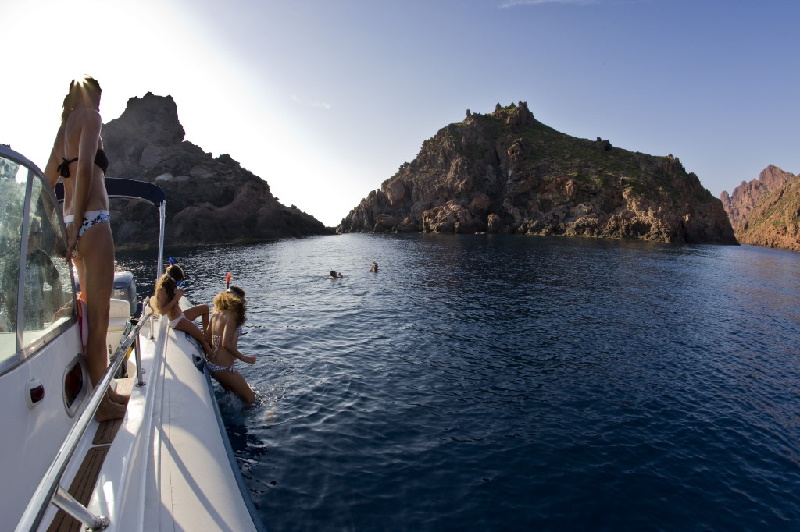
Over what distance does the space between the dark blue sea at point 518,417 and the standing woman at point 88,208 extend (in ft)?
13.0

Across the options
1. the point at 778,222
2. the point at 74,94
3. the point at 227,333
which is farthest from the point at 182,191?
the point at 778,222

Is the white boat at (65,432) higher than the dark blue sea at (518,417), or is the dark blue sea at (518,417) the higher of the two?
the white boat at (65,432)

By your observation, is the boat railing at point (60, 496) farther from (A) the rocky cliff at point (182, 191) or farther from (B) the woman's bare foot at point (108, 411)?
(A) the rocky cliff at point (182, 191)

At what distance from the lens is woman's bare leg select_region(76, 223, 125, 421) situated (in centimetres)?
462

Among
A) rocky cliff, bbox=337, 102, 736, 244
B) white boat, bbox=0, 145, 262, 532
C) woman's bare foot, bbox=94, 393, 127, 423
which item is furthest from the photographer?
rocky cliff, bbox=337, 102, 736, 244

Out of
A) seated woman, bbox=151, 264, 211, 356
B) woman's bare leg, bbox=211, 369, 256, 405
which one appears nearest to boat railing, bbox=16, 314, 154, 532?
woman's bare leg, bbox=211, 369, 256, 405

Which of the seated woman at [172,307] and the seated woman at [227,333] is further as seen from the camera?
the seated woman at [172,307]

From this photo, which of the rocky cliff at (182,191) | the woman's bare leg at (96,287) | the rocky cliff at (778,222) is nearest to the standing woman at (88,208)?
the woman's bare leg at (96,287)

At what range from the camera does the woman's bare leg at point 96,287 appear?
15.2 feet

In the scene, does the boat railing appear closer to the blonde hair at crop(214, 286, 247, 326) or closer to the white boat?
the white boat

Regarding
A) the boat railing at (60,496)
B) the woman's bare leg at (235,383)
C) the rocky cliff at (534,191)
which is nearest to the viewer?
the boat railing at (60,496)

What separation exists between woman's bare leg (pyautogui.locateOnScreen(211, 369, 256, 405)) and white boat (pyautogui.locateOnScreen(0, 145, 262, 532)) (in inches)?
158

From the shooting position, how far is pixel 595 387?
1195 cm

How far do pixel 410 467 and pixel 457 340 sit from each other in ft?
28.7
